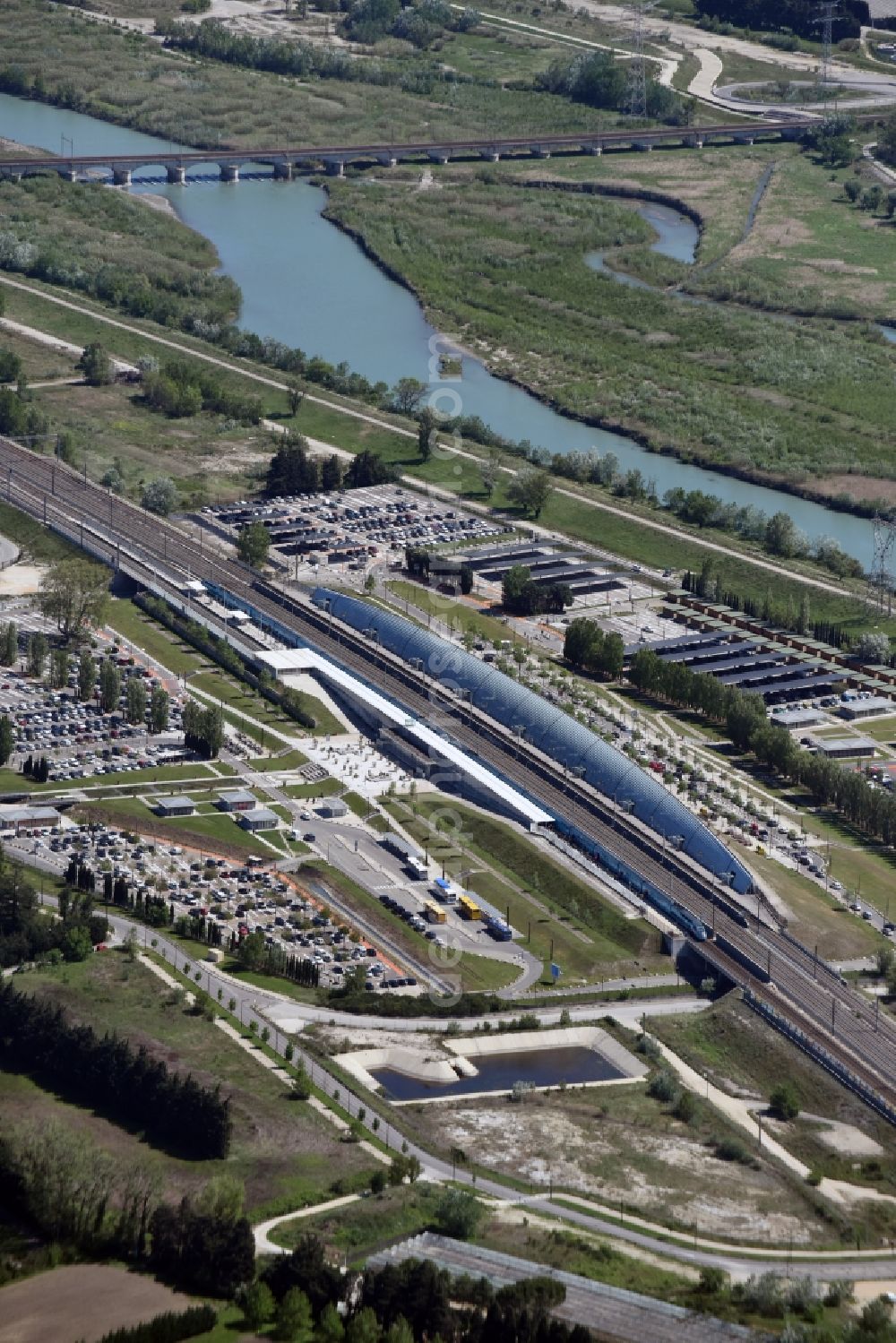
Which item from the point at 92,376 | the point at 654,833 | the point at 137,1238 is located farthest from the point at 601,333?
the point at 137,1238

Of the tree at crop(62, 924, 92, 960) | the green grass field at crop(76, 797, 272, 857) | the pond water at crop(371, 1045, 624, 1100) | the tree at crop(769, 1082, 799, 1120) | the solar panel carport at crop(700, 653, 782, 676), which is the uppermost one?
the solar panel carport at crop(700, 653, 782, 676)

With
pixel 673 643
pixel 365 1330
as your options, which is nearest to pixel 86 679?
pixel 673 643

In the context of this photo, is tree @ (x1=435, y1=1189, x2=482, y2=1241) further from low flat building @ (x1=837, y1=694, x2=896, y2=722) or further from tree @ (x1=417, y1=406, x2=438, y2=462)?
tree @ (x1=417, y1=406, x2=438, y2=462)

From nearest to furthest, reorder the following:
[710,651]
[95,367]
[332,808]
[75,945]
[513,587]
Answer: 1. [75,945]
2. [332,808]
3. [710,651]
4. [513,587]
5. [95,367]

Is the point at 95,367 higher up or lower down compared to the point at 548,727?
higher up

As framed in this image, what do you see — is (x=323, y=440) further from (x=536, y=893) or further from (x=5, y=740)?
(x=536, y=893)

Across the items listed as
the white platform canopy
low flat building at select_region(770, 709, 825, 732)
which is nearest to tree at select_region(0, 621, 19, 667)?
the white platform canopy
